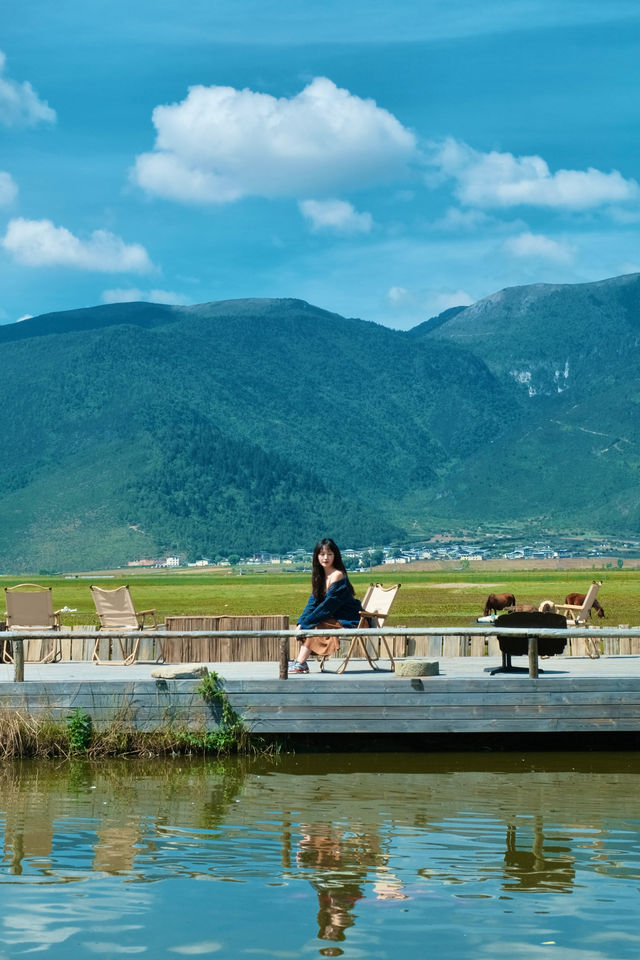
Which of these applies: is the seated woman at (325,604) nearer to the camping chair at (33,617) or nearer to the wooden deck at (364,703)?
the wooden deck at (364,703)

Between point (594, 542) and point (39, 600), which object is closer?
point (39, 600)

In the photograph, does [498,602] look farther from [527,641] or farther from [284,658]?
[284,658]

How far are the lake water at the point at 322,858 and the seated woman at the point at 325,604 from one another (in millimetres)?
1368

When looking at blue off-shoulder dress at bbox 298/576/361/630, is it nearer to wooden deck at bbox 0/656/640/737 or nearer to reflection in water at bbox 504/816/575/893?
wooden deck at bbox 0/656/640/737

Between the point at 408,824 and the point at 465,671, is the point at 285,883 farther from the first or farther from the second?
the point at 465,671

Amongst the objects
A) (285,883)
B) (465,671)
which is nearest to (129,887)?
(285,883)

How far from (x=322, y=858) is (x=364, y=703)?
3452 mm

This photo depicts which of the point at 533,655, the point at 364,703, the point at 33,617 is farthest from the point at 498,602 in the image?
the point at 364,703

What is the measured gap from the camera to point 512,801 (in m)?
10.1

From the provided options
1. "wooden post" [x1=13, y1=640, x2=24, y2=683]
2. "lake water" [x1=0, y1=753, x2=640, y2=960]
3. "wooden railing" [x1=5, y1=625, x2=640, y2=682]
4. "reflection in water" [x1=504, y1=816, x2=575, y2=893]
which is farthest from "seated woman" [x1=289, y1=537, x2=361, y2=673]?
"reflection in water" [x1=504, y1=816, x2=575, y2=893]

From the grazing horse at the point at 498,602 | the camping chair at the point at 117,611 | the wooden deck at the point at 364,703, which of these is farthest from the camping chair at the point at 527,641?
the grazing horse at the point at 498,602

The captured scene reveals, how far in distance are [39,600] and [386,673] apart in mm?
4635

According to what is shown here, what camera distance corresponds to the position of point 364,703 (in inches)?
464

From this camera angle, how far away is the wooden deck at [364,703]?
38.3 ft
